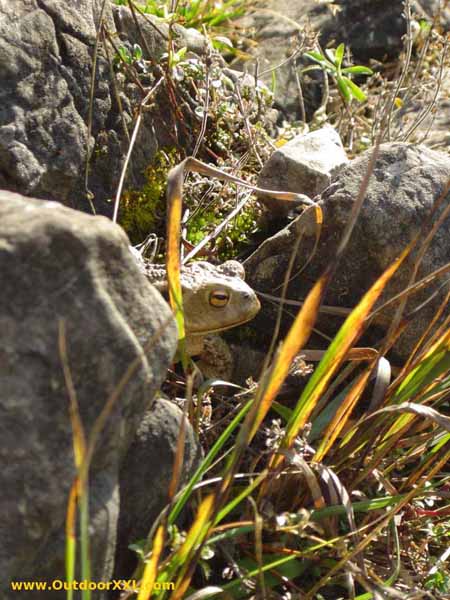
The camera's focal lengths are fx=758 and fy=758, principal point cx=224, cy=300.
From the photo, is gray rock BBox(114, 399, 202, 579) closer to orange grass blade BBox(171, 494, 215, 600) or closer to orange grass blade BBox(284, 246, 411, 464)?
orange grass blade BBox(171, 494, 215, 600)

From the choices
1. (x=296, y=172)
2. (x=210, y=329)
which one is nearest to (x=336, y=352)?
(x=210, y=329)

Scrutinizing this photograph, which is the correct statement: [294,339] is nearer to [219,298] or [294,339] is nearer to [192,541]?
[192,541]

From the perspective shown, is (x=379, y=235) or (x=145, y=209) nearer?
(x=379, y=235)

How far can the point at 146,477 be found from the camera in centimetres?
214

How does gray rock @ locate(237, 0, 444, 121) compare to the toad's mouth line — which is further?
gray rock @ locate(237, 0, 444, 121)

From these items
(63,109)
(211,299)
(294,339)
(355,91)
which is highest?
(355,91)

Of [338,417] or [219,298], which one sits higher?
[219,298]

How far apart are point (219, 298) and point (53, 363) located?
3.26 feet

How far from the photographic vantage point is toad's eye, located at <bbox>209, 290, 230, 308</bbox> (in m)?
2.67

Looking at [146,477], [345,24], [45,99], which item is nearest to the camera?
[146,477]

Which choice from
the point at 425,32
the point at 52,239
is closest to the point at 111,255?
the point at 52,239

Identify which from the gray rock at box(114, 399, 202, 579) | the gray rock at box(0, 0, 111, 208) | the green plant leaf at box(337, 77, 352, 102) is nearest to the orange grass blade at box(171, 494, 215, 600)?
the gray rock at box(114, 399, 202, 579)

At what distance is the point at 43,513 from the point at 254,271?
158 cm

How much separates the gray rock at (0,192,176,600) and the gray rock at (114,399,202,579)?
0.69ft
